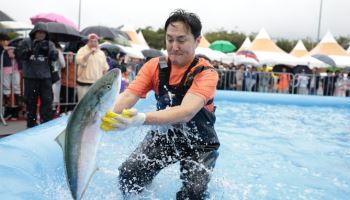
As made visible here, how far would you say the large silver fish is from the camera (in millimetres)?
2270

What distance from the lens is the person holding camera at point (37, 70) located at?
6.76 meters

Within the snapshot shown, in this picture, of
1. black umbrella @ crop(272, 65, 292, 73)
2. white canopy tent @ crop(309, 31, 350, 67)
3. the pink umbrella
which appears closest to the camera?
the pink umbrella

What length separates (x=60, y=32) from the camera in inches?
386

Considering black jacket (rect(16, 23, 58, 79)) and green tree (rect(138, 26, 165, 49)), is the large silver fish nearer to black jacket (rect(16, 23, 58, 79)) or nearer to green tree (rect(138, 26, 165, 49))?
black jacket (rect(16, 23, 58, 79))

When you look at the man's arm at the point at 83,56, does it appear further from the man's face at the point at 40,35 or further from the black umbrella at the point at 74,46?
the black umbrella at the point at 74,46

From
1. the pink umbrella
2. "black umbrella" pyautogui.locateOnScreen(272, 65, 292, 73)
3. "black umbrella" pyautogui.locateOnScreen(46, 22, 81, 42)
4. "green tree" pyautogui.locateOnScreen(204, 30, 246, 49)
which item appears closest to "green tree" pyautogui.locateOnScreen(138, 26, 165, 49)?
"green tree" pyautogui.locateOnScreen(204, 30, 246, 49)

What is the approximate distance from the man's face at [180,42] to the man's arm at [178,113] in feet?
1.11

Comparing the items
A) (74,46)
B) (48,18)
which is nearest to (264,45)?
(48,18)

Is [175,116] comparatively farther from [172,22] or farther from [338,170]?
[338,170]

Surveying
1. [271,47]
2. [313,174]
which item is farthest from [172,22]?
[271,47]

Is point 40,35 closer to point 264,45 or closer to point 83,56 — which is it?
point 83,56

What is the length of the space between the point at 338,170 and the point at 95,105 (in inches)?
181

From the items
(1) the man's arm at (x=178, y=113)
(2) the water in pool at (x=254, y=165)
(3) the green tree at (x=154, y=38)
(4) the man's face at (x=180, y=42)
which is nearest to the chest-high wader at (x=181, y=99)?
(4) the man's face at (x=180, y=42)

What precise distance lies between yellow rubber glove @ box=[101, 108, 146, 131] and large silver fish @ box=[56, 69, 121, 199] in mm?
35
